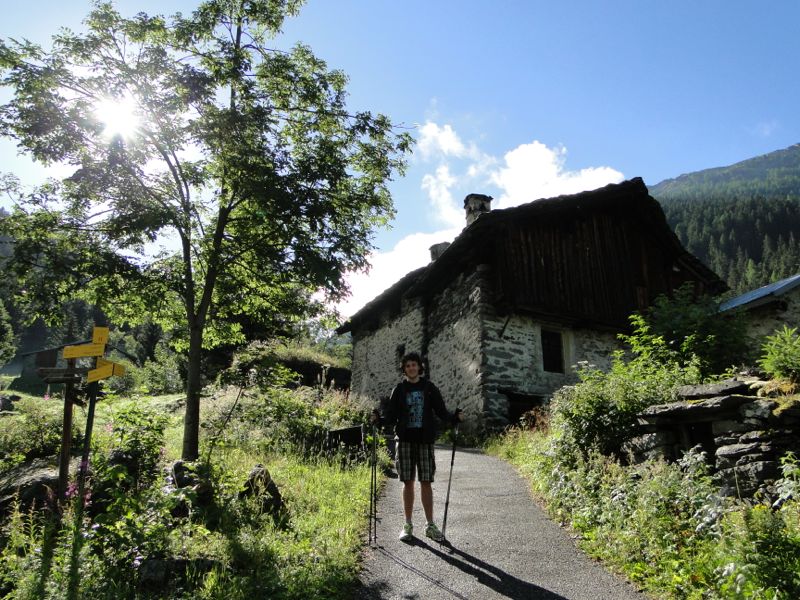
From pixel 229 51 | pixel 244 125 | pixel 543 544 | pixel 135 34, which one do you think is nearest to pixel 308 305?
pixel 244 125

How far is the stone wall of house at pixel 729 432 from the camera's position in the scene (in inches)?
180

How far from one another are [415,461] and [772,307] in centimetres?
1204

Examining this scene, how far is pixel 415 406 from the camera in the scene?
5285 mm

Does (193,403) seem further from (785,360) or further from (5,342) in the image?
(5,342)

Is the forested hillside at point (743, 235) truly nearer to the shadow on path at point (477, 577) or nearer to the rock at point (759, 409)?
the rock at point (759, 409)

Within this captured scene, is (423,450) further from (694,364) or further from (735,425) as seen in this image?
(694,364)

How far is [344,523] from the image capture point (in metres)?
5.44

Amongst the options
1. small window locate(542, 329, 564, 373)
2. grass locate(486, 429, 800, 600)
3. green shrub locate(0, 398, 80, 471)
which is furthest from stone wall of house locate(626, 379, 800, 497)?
green shrub locate(0, 398, 80, 471)

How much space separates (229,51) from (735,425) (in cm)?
798

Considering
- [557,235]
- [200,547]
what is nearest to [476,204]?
[557,235]

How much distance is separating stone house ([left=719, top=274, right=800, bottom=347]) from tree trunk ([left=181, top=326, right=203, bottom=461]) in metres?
11.9

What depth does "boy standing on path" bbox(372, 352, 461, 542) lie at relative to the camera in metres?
5.16

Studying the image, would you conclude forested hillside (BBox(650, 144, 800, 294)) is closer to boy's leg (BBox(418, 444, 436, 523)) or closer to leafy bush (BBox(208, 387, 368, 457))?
leafy bush (BBox(208, 387, 368, 457))

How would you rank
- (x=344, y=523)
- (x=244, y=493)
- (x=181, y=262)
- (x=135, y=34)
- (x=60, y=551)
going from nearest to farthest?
(x=60, y=551) → (x=344, y=523) → (x=244, y=493) → (x=135, y=34) → (x=181, y=262)
